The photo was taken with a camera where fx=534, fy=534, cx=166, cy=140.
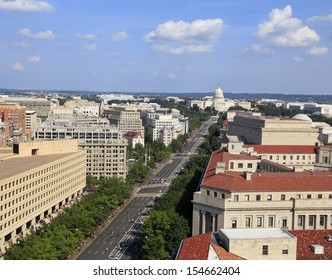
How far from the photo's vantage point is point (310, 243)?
104 feet

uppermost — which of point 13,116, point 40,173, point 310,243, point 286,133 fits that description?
point 286,133

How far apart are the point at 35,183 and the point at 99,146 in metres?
26.0

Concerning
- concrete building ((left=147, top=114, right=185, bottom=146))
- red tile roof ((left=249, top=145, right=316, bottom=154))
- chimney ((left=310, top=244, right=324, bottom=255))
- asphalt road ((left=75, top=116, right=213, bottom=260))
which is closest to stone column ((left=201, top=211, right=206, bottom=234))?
asphalt road ((left=75, top=116, right=213, bottom=260))

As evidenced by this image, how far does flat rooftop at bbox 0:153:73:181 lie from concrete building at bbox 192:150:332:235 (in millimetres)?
18326

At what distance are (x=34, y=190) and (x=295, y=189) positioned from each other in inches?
1040

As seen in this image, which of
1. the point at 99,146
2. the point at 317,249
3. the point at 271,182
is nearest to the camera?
the point at 317,249

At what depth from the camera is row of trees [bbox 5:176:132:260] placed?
130 ft

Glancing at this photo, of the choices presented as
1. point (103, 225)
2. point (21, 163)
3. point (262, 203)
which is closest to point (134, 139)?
point (21, 163)

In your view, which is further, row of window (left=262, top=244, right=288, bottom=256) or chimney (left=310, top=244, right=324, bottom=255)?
chimney (left=310, top=244, right=324, bottom=255)

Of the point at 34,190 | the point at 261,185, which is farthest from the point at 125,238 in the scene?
the point at 261,185

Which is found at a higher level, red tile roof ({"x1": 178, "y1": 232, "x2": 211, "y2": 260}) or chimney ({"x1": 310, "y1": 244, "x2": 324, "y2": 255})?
red tile roof ({"x1": 178, "y1": 232, "x2": 211, "y2": 260})

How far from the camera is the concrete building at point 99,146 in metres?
80.8

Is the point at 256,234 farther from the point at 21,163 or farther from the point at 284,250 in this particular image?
the point at 21,163

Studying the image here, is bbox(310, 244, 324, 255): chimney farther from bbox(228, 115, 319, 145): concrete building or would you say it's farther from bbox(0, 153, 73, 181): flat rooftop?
bbox(228, 115, 319, 145): concrete building
